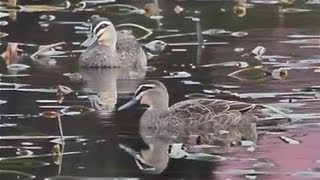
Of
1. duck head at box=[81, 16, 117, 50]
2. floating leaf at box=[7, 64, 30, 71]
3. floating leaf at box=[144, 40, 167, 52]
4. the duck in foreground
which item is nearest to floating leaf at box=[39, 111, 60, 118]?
the duck in foreground

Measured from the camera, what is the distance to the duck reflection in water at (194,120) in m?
12.7

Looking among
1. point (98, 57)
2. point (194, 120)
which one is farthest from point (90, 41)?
point (194, 120)

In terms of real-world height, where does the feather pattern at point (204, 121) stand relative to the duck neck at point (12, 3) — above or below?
above

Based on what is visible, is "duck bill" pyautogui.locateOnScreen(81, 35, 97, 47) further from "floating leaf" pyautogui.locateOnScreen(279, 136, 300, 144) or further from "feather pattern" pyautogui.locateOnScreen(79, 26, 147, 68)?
"floating leaf" pyautogui.locateOnScreen(279, 136, 300, 144)

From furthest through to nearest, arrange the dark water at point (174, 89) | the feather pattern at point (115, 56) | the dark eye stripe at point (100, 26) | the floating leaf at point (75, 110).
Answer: the dark eye stripe at point (100, 26) → the feather pattern at point (115, 56) → the floating leaf at point (75, 110) → the dark water at point (174, 89)

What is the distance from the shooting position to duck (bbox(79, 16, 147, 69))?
17.0 meters

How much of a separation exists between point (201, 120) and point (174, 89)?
2057 millimetres

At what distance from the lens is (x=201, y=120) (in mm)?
12945

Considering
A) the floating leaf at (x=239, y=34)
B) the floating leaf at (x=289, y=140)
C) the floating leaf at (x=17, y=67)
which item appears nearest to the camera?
the floating leaf at (x=289, y=140)

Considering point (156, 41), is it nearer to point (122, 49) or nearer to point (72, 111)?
point (122, 49)

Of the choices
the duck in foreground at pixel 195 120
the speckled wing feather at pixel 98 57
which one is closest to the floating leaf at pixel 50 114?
the duck in foreground at pixel 195 120

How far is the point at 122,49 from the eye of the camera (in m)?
17.4

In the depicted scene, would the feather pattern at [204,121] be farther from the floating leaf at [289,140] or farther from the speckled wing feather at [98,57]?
the speckled wing feather at [98,57]

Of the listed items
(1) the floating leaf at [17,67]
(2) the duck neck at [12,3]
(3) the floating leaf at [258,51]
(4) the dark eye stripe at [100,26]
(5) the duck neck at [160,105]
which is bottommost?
(2) the duck neck at [12,3]
